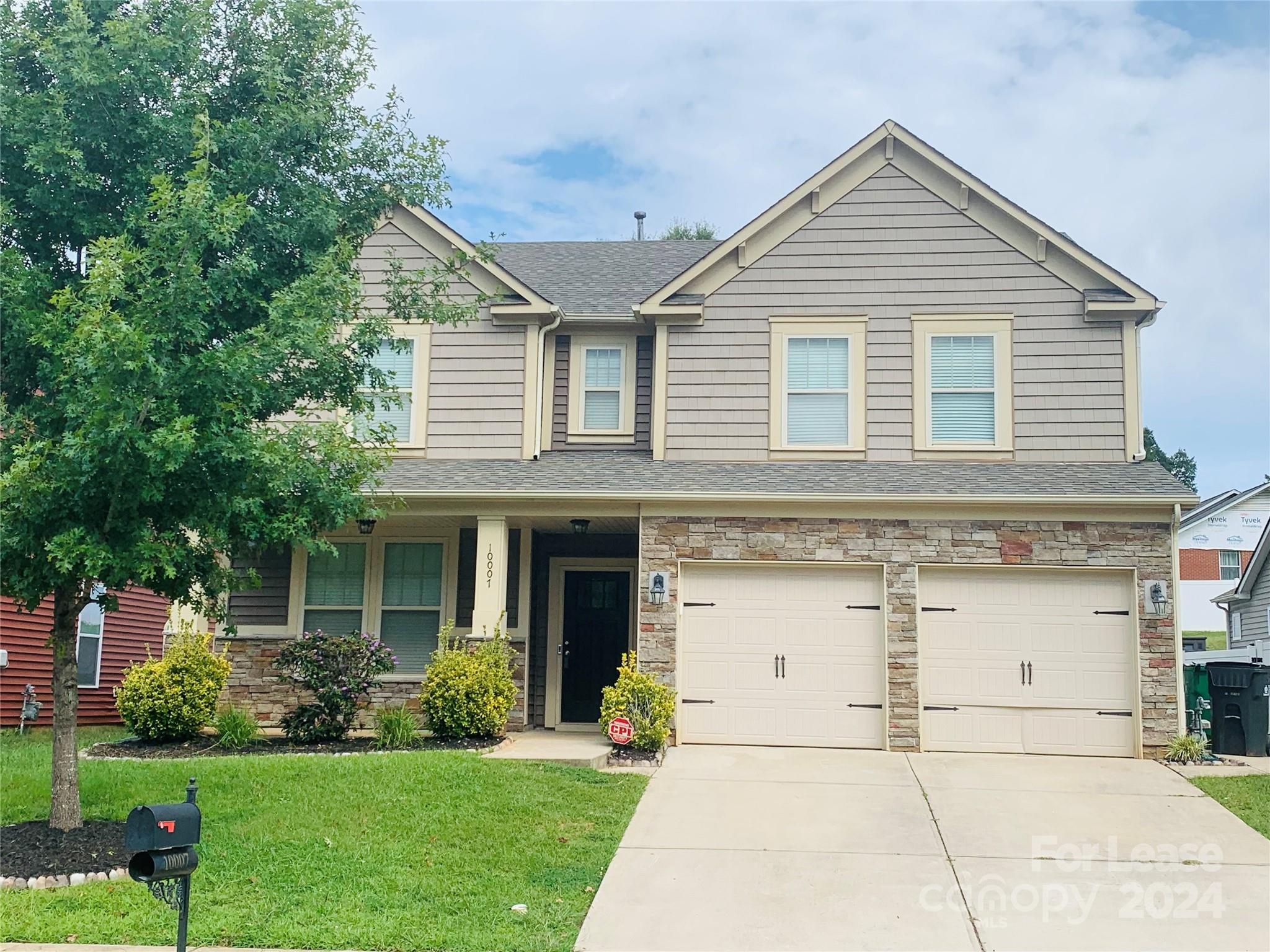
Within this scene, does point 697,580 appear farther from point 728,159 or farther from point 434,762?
point 728,159

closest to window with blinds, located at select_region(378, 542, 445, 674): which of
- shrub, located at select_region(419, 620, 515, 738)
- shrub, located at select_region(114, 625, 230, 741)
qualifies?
shrub, located at select_region(419, 620, 515, 738)

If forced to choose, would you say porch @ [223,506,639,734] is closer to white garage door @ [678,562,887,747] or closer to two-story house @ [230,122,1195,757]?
two-story house @ [230,122,1195,757]

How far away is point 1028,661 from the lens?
1221cm

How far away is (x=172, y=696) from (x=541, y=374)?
5.64 metres

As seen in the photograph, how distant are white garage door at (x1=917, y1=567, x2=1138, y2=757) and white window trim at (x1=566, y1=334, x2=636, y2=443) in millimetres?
4136

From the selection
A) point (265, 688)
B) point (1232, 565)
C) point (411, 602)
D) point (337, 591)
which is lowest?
point (265, 688)

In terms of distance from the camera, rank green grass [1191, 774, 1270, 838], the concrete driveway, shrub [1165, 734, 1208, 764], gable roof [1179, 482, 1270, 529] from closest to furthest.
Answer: the concrete driveway
green grass [1191, 774, 1270, 838]
shrub [1165, 734, 1208, 764]
gable roof [1179, 482, 1270, 529]

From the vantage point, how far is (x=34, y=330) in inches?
313

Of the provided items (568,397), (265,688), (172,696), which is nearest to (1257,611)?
(568,397)

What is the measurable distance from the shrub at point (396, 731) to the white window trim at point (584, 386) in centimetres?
411

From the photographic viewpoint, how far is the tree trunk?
8.16 metres

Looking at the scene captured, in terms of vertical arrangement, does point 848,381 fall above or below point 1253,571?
above

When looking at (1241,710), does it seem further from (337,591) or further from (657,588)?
(337,591)

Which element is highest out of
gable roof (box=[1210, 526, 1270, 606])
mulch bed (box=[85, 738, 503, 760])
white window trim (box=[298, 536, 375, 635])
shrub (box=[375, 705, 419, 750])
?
gable roof (box=[1210, 526, 1270, 606])
